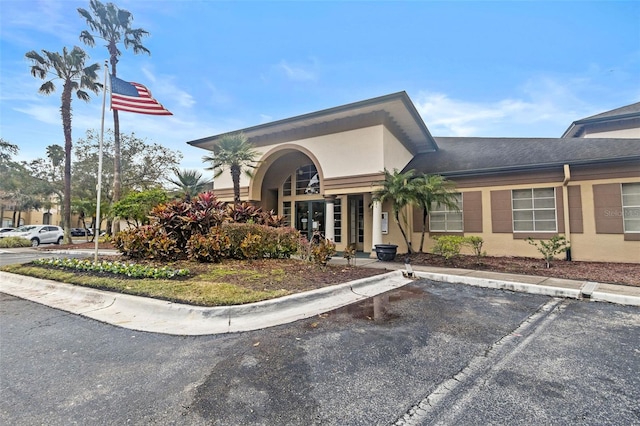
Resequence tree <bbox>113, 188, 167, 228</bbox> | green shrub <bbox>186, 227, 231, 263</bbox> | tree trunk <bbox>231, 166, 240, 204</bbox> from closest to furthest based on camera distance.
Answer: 1. green shrub <bbox>186, 227, 231, 263</bbox>
2. tree trunk <bbox>231, 166, 240, 204</bbox>
3. tree <bbox>113, 188, 167, 228</bbox>

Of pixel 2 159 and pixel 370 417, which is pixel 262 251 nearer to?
pixel 370 417

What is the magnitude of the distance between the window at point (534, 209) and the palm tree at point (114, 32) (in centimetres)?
2364

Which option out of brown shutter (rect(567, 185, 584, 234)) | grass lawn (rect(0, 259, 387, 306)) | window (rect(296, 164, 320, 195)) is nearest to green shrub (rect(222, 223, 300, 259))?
grass lawn (rect(0, 259, 387, 306))

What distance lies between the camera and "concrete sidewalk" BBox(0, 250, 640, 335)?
4.52 metres

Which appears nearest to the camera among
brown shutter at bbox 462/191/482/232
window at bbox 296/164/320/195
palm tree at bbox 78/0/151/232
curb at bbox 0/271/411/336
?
curb at bbox 0/271/411/336

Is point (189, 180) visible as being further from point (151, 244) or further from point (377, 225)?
point (377, 225)

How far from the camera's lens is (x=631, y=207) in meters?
10.1

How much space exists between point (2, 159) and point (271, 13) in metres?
40.6

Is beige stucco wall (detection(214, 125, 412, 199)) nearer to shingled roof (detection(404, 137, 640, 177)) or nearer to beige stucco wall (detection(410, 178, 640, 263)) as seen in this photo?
shingled roof (detection(404, 137, 640, 177))

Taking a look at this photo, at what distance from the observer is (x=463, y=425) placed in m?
2.21

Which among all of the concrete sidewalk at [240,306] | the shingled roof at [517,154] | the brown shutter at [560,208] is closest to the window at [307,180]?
the shingled roof at [517,154]

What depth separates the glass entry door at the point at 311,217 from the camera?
52.6 feet

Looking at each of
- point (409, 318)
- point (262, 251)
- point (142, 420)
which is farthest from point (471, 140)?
point (142, 420)

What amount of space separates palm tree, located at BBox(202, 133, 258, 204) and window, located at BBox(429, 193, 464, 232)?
29.3 ft
